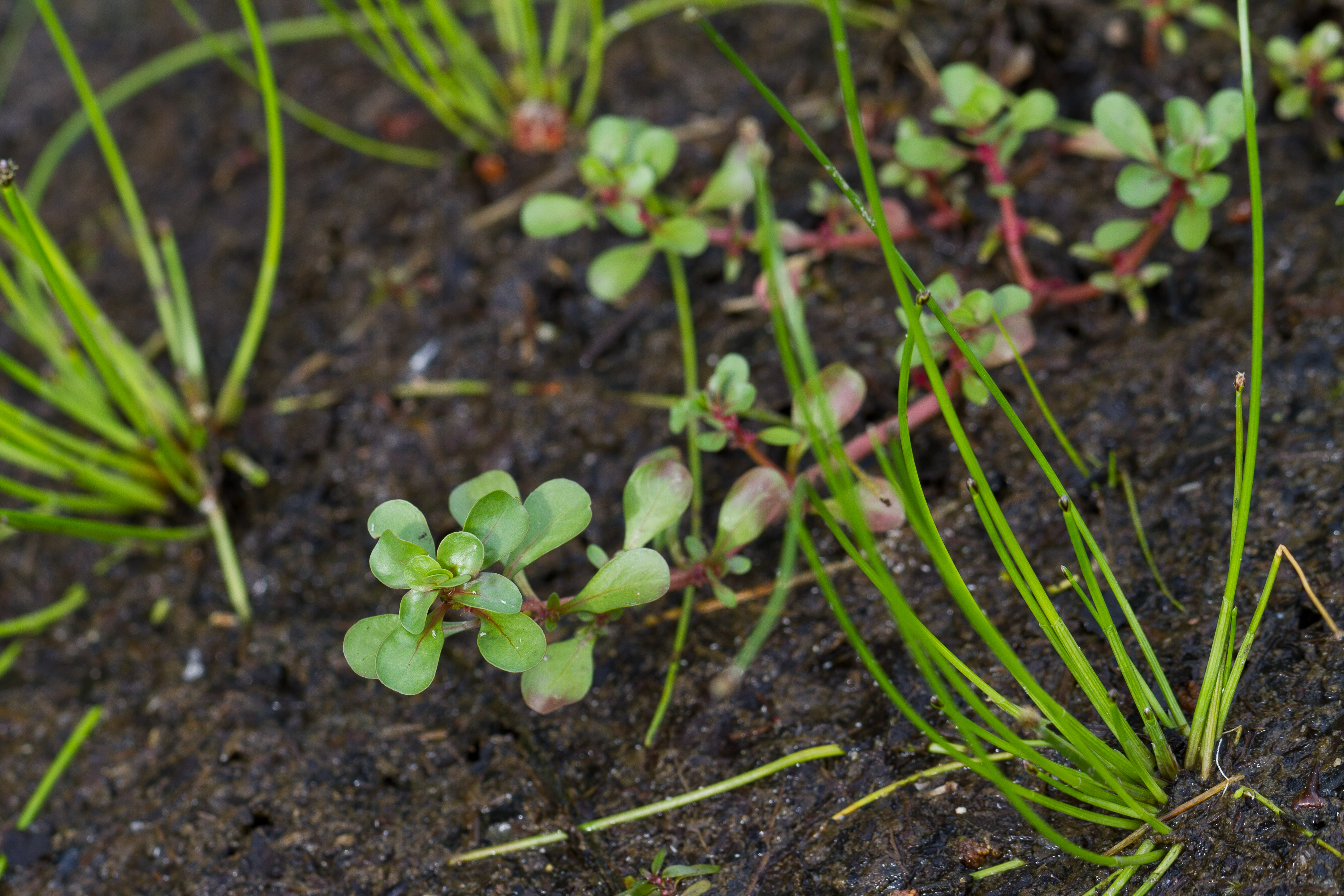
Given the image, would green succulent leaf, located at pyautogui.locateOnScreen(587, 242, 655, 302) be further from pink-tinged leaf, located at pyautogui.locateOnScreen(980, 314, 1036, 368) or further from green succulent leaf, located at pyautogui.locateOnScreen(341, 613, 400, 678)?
green succulent leaf, located at pyautogui.locateOnScreen(341, 613, 400, 678)

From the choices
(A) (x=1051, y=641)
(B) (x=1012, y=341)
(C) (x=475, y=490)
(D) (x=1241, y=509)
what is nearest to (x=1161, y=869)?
(A) (x=1051, y=641)

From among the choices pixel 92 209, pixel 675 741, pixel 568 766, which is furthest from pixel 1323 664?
pixel 92 209

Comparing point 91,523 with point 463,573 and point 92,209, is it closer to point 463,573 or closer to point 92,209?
point 463,573

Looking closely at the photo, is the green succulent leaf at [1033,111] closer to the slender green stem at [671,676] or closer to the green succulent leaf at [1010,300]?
the green succulent leaf at [1010,300]

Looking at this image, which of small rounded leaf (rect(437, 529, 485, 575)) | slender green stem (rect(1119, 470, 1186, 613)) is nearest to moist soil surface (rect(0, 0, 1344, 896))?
slender green stem (rect(1119, 470, 1186, 613))

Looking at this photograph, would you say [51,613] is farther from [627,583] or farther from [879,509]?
[879,509]

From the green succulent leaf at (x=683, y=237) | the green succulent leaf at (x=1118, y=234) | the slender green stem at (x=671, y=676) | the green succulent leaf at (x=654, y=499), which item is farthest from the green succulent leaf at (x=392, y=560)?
the green succulent leaf at (x=1118, y=234)
